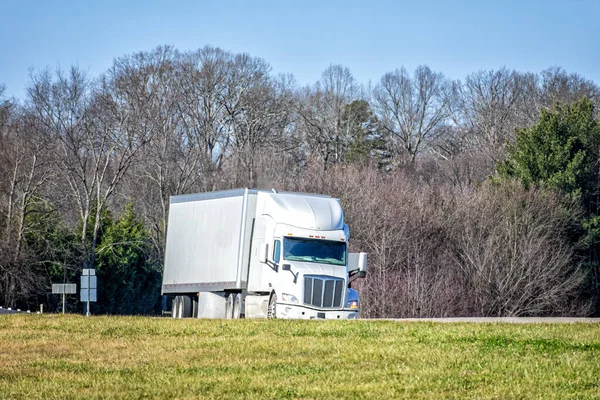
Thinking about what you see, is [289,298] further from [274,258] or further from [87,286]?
[87,286]

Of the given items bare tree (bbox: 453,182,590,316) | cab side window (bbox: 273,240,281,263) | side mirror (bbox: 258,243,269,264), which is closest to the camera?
cab side window (bbox: 273,240,281,263)

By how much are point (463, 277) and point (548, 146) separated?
11626 mm

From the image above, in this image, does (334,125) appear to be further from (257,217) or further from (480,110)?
(257,217)

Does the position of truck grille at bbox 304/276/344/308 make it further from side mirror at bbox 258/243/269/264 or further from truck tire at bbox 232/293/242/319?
truck tire at bbox 232/293/242/319

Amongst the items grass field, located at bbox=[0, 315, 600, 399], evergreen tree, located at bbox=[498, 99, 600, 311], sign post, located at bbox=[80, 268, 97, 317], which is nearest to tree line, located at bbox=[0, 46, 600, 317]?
evergreen tree, located at bbox=[498, 99, 600, 311]

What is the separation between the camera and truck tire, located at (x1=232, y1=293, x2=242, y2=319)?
1421 inches

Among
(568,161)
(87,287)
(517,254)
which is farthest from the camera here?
(568,161)

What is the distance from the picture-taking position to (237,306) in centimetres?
3650

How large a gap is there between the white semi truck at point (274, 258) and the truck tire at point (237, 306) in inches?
1.3

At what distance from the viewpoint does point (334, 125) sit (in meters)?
99.9

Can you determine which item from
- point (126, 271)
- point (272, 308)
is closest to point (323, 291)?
point (272, 308)

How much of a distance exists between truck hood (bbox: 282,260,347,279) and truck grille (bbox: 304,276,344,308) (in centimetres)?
17

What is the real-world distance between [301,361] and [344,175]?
56.4 metres

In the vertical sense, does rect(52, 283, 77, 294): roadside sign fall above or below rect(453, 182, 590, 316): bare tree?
below
